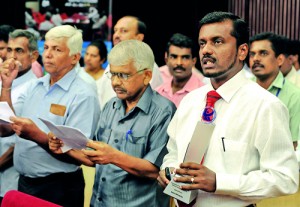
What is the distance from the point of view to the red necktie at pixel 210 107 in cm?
253

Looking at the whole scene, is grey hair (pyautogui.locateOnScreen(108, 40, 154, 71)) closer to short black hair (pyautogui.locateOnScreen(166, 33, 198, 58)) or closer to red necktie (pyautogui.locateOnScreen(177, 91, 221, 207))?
red necktie (pyautogui.locateOnScreen(177, 91, 221, 207))

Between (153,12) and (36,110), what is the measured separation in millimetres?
5166

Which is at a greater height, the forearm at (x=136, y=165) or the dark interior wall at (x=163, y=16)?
the dark interior wall at (x=163, y=16)

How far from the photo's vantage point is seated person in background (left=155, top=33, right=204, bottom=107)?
4.99 meters

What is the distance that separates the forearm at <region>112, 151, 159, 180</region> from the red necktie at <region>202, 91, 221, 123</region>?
504mm

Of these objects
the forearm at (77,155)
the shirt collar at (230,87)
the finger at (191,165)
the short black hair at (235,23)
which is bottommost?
the forearm at (77,155)

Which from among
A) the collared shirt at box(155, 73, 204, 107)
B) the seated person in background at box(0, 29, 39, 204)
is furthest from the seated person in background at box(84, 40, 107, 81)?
the seated person in background at box(0, 29, 39, 204)

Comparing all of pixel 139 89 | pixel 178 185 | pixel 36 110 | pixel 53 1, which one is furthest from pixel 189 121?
pixel 53 1

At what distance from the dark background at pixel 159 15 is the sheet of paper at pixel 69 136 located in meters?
5.54

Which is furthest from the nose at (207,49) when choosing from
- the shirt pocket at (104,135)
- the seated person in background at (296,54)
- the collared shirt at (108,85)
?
the seated person in background at (296,54)

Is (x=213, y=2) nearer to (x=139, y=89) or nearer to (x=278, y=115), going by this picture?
(x=139, y=89)

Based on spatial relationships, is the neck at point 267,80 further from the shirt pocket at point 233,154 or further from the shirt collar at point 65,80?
the shirt pocket at point 233,154

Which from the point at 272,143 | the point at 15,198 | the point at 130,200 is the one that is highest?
the point at 272,143

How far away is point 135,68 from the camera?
3064mm
